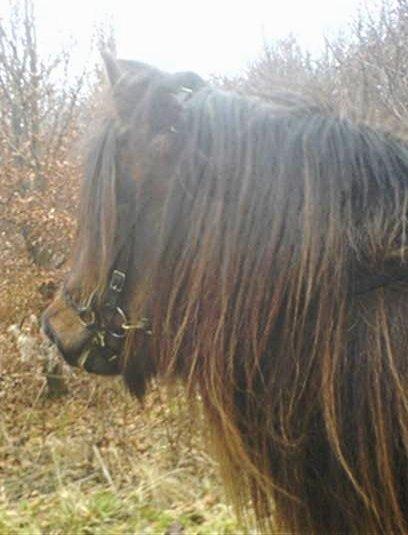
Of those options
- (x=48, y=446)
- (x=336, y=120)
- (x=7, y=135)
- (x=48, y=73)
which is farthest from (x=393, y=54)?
(x=336, y=120)

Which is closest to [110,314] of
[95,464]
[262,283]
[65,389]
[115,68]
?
[262,283]

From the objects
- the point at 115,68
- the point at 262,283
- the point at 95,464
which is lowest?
the point at 95,464

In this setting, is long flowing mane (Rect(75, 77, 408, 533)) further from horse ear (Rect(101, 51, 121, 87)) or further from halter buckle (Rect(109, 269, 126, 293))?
horse ear (Rect(101, 51, 121, 87))

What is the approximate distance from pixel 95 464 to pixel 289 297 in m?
4.83

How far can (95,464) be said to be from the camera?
6.38 m

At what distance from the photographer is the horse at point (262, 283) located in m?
1.94

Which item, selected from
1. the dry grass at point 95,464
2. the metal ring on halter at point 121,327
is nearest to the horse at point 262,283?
the metal ring on halter at point 121,327

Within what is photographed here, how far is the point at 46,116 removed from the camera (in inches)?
420

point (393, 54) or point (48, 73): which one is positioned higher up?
point (48, 73)

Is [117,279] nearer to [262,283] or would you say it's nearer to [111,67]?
[262,283]

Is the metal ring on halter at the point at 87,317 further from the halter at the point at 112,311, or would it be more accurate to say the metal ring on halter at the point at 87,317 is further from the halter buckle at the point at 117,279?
the halter buckle at the point at 117,279

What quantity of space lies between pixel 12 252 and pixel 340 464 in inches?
271

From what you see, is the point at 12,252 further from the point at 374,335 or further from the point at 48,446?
the point at 374,335

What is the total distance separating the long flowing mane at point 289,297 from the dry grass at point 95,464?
1717 mm
